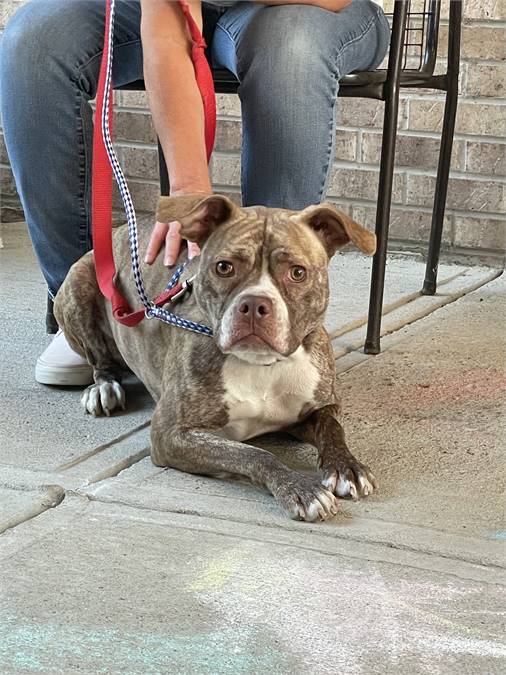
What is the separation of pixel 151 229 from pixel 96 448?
2.20 ft

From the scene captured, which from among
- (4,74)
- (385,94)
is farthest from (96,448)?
(385,94)

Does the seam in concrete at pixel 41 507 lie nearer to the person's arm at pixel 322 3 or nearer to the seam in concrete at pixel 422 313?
the seam in concrete at pixel 422 313

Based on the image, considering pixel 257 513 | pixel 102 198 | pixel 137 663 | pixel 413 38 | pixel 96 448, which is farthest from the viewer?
pixel 413 38

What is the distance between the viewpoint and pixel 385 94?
3.24m

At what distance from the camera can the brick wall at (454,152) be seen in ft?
14.0

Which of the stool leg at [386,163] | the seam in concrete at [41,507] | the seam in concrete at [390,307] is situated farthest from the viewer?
the seam in concrete at [390,307]

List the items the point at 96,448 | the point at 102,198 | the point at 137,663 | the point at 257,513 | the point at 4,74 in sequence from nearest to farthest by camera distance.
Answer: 1. the point at 137,663
2. the point at 257,513
3. the point at 96,448
4. the point at 102,198
5. the point at 4,74

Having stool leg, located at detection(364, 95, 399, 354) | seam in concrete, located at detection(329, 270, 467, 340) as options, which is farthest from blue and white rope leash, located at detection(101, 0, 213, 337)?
seam in concrete, located at detection(329, 270, 467, 340)

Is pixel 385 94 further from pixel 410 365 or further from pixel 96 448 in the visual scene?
pixel 96 448

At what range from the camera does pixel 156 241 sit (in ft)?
9.09

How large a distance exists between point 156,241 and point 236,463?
73 centimetres

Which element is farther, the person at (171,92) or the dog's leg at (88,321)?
the dog's leg at (88,321)

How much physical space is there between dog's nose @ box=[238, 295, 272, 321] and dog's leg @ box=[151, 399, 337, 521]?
311 millimetres

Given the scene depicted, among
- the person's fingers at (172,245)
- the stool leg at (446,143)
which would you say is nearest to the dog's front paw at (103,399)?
the person's fingers at (172,245)
